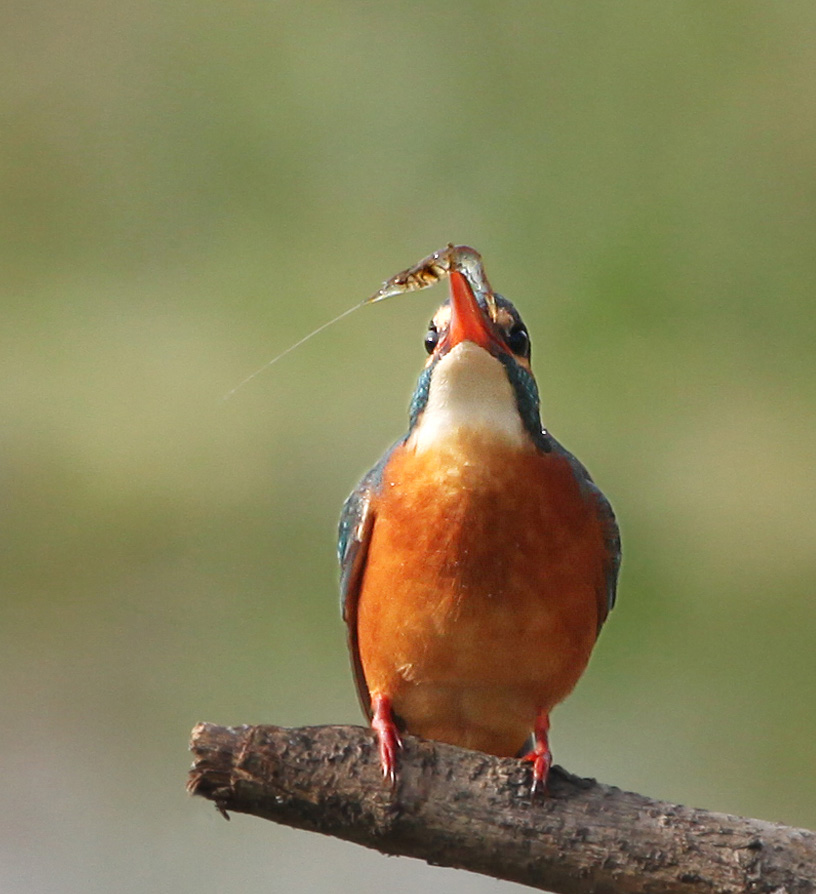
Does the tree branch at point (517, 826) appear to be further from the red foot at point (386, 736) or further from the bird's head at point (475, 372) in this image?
the bird's head at point (475, 372)

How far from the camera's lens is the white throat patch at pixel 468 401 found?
5.12ft

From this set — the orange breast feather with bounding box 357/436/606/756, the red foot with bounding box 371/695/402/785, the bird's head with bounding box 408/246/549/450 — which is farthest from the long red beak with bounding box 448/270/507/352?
the red foot with bounding box 371/695/402/785

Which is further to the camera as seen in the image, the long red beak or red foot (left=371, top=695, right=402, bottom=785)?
the long red beak

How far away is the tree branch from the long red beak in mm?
472

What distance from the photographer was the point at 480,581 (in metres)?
1.57

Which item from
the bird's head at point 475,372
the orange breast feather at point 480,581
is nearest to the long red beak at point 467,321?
the bird's head at point 475,372

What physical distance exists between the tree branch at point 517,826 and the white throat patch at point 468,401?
382mm

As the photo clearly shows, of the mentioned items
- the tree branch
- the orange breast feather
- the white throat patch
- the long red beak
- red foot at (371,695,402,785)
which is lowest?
the tree branch

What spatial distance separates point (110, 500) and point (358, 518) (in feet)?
7.39

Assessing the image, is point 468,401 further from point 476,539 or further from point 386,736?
point 386,736

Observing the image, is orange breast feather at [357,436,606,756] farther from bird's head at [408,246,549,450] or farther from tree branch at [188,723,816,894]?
tree branch at [188,723,816,894]

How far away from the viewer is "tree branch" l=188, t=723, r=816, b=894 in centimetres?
136

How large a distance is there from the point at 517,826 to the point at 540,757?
11 centimetres

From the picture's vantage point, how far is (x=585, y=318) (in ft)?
11.7
